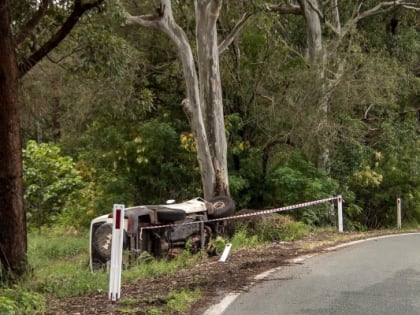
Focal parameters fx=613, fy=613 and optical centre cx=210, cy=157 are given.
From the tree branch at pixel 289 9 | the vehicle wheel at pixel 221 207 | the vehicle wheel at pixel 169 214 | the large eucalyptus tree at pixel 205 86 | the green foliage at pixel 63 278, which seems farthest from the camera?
the tree branch at pixel 289 9

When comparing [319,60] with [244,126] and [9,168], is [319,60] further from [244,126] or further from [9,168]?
[9,168]

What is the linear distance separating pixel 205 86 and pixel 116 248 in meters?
9.23

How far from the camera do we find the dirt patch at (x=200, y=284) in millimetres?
7176

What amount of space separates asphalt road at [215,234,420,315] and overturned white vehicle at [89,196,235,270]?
2.45 m

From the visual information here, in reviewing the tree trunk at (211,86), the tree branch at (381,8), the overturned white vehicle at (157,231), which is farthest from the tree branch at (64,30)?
the tree branch at (381,8)

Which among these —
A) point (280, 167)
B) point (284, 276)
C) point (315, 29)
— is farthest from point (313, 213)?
point (284, 276)

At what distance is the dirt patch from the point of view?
7.18m

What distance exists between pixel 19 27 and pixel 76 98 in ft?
31.2

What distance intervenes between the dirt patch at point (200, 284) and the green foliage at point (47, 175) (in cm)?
1162

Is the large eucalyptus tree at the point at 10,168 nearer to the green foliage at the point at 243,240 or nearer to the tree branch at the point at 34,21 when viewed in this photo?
the tree branch at the point at 34,21

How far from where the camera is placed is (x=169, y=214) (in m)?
11.5

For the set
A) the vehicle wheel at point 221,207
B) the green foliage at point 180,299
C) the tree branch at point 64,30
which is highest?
the tree branch at point 64,30

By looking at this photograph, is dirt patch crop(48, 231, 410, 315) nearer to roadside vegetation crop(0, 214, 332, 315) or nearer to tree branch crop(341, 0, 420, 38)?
roadside vegetation crop(0, 214, 332, 315)

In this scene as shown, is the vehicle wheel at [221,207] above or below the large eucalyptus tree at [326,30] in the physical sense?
below
